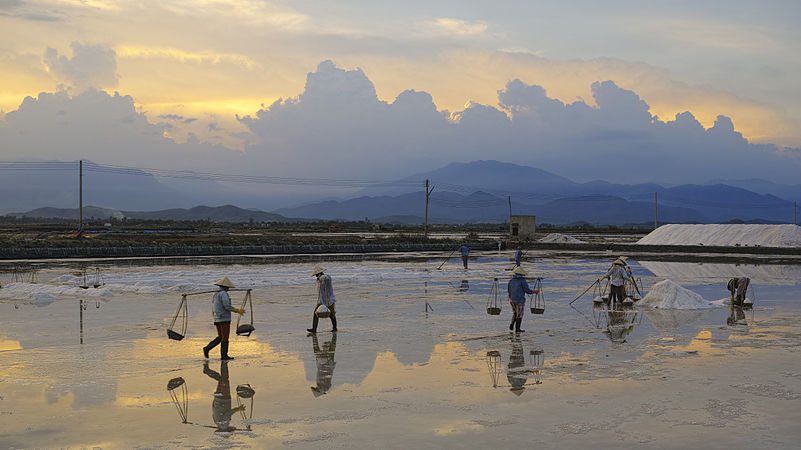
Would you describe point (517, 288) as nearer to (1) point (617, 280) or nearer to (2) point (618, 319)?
(2) point (618, 319)

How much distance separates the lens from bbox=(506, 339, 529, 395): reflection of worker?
1076cm

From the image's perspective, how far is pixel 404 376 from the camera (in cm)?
1141

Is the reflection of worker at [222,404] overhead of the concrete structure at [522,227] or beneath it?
beneath

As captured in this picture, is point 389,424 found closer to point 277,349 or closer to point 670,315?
point 277,349

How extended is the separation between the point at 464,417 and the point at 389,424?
3.19ft

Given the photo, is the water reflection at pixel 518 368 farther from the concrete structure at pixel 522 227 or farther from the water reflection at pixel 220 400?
the concrete structure at pixel 522 227

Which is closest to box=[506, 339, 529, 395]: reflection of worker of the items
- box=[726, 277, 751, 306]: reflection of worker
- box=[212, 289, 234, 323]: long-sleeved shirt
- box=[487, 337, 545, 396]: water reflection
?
box=[487, 337, 545, 396]: water reflection

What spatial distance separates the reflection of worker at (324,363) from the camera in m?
10.6

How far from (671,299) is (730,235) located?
154 feet

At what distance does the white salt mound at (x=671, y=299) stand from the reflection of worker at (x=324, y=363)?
10.1 meters

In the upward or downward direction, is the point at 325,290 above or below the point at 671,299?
above

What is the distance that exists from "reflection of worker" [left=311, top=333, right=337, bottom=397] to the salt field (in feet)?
0.21

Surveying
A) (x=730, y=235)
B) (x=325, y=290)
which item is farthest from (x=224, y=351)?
(x=730, y=235)

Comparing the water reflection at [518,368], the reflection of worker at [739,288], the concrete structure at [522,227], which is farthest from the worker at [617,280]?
the concrete structure at [522,227]
